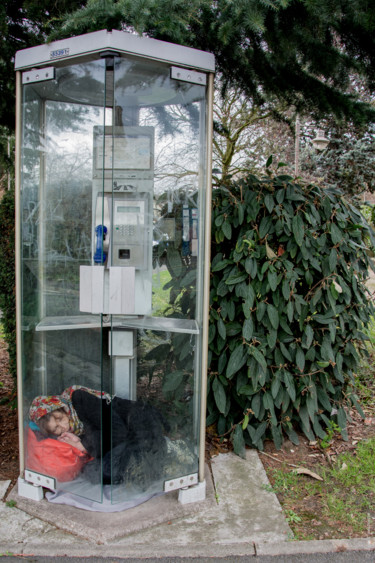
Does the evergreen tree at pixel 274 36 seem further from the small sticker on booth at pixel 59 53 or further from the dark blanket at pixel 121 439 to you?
the dark blanket at pixel 121 439

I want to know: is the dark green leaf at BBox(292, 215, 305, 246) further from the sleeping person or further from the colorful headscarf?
the colorful headscarf

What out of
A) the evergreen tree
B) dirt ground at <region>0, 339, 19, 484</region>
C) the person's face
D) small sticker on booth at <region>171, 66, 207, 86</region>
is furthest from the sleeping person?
the evergreen tree

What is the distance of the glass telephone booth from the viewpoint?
2.66 m

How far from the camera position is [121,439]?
106 inches

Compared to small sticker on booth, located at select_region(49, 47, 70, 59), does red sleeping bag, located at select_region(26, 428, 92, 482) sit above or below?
below

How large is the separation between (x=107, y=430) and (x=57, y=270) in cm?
104

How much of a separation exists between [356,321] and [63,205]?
7.09ft

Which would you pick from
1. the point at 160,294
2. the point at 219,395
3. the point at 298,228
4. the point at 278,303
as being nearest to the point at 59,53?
the point at 160,294

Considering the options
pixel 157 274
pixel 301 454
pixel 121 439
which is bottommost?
pixel 301 454

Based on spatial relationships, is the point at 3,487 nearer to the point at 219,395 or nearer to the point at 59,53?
the point at 219,395

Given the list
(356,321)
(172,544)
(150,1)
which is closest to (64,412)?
(172,544)

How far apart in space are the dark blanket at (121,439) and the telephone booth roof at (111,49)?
188cm

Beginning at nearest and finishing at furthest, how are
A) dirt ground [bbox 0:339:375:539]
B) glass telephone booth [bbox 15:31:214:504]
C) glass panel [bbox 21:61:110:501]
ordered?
dirt ground [bbox 0:339:375:539], glass telephone booth [bbox 15:31:214:504], glass panel [bbox 21:61:110:501]

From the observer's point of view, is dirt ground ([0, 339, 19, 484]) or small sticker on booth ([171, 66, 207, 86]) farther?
dirt ground ([0, 339, 19, 484])
